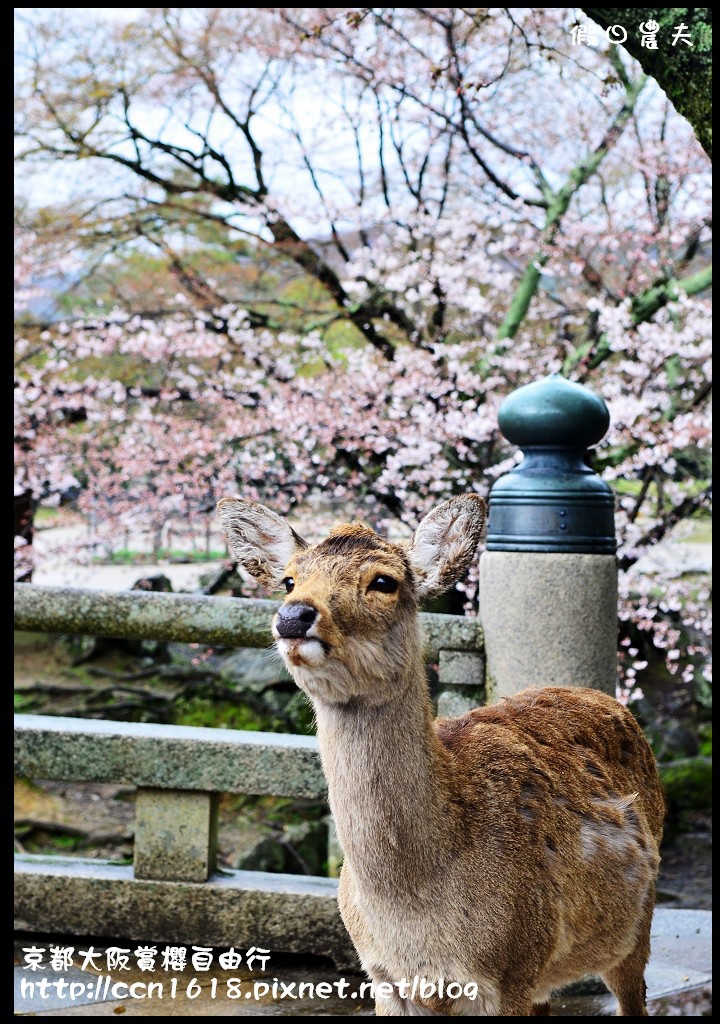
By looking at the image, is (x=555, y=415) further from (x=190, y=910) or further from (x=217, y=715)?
(x=217, y=715)

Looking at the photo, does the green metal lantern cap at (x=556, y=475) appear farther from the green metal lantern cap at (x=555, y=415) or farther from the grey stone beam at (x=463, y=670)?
the grey stone beam at (x=463, y=670)

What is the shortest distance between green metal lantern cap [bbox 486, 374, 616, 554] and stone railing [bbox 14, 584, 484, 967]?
26.5 inches

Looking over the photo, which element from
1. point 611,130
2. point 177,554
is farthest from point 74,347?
point 611,130

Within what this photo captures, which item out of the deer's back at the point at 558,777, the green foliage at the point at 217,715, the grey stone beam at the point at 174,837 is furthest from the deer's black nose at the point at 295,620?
the green foliage at the point at 217,715

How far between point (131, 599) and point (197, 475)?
463 cm

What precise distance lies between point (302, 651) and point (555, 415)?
2034 mm

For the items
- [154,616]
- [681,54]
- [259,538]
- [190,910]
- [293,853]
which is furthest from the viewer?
[293,853]

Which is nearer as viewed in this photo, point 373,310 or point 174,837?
point 174,837

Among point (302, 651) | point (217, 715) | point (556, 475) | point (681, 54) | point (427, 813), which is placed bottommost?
point (217, 715)

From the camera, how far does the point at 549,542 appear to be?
3.87 metres

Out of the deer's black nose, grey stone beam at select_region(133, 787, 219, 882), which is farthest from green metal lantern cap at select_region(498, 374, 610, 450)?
grey stone beam at select_region(133, 787, 219, 882)

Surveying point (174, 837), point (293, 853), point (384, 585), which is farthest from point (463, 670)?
point (293, 853)

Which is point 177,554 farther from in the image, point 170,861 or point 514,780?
point 514,780

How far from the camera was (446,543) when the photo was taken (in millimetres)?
2494
